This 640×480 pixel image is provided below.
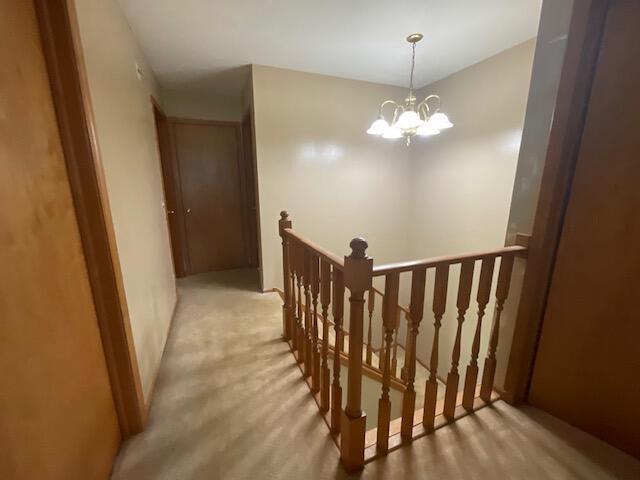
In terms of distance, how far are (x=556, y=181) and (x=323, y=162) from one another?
2.18 metres

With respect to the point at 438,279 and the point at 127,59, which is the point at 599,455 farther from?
the point at 127,59

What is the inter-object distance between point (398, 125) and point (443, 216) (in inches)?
62.4

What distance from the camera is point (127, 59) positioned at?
1.72 meters

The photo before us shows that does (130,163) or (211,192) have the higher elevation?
(130,163)

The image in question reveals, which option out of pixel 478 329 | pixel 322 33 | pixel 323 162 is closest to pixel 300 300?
pixel 478 329

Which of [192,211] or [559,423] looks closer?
[559,423]

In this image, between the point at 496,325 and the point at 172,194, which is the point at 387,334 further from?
the point at 172,194

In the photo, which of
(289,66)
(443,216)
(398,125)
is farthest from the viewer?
(443,216)

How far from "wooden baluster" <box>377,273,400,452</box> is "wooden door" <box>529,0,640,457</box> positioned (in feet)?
2.76

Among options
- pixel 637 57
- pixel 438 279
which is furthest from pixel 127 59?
pixel 637 57

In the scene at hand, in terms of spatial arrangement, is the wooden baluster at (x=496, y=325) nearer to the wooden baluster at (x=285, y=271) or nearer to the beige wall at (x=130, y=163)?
the wooden baluster at (x=285, y=271)

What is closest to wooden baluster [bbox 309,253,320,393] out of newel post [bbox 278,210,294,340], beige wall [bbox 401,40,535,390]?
newel post [bbox 278,210,294,340]

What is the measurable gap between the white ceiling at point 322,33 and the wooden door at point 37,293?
127cm

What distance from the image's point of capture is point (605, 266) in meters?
1.11
